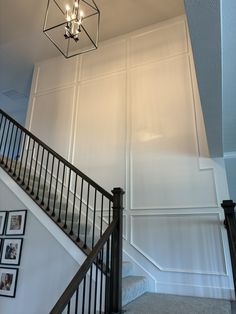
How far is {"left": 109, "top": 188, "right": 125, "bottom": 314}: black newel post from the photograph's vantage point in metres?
2.30

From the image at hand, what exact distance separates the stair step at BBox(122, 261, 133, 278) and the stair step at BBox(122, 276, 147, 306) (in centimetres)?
Result: 6

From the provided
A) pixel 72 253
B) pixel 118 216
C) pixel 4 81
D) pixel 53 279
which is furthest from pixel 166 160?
pixel 4 81

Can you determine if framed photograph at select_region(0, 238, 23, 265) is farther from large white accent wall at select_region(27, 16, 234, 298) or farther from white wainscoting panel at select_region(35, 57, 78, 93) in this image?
white wainscoting panel at select_region(35, 57, 78, 93)

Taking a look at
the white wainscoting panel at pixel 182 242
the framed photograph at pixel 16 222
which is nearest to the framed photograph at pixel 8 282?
the framed photograph at pixel 16 222

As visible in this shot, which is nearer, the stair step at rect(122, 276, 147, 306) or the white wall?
the stair step at rect(122, 276, 147, 306)

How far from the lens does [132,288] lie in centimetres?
280

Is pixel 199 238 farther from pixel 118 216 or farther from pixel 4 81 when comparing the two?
pixel 4 81

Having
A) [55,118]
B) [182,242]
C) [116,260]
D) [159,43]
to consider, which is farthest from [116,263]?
[159,43]

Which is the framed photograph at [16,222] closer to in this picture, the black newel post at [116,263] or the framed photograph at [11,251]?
the framed photograph at [11,251]

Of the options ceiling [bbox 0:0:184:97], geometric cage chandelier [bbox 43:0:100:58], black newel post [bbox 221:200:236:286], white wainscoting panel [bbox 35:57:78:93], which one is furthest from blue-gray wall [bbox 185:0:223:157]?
white wainscoting panel [bbox 35:57:78:93]

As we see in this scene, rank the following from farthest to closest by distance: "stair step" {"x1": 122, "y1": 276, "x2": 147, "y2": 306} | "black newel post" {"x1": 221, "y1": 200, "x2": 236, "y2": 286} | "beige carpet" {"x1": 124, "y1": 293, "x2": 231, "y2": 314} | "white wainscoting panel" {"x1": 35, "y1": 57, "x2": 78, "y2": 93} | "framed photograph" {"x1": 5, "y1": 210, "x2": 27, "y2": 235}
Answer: "white wainscoting panel" {"x1": 35, "y1": 57, "x2": 78, "y2": 93} → "framed photograph" {"x1": 5, "y1": 210, "x2": 27, "y2": 235} → "stair step" {"x1": 122, "y1": 276, "x2": 147, "y2": 306} → "beige carpet" {"x1": 124, "y1": 293, "x2": 231, "y2": 314} → "black newel post" {"x1": 221, "y1": 200, "x2": 236, "y2": 286}

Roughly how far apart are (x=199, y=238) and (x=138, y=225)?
921 millimetres

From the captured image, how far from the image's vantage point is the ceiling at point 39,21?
4.48 metres

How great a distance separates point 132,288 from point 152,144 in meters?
2.23
